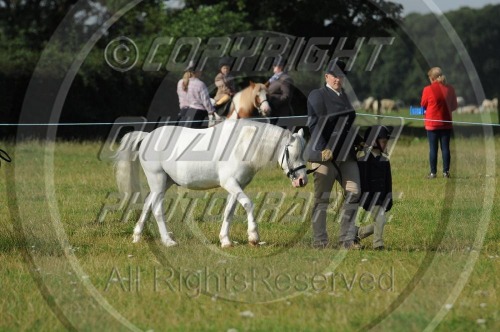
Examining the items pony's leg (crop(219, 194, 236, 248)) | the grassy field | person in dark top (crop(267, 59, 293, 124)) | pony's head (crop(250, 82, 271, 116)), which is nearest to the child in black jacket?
the grassy field

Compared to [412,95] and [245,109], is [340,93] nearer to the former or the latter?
[245,109]

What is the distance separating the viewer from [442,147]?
19266mm

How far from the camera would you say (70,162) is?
74.2 ft

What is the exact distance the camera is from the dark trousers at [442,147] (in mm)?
18984

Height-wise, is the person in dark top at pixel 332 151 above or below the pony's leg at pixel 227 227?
above

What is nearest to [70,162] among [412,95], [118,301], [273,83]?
[273,83]

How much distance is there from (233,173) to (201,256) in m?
1.33

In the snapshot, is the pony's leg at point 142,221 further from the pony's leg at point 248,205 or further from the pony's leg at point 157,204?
the pony's leg at point 248,205

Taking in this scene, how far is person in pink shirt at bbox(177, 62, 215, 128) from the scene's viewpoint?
19.5 m

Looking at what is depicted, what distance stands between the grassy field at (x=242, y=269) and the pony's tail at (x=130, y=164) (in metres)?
0.60

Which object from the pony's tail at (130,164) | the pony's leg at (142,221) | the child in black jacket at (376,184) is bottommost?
the pony's leg at (142,221)

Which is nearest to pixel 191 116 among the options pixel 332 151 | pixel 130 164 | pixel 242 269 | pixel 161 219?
pixel 130 164

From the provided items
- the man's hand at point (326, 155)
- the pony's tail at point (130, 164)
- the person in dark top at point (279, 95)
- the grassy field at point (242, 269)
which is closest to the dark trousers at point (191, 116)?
the person in dark top at point (279, 95)

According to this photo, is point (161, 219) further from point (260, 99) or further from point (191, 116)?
point (191, 116)
